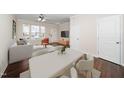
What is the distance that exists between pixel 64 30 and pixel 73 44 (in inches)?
11.3

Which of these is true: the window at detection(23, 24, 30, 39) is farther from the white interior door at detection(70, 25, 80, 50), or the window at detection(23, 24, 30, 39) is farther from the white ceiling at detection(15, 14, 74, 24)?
the white interior door at detection(70, 25, 80, 50)

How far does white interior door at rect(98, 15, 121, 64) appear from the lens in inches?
73.7

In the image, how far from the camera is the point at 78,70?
1.59m

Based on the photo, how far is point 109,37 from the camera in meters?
1.96

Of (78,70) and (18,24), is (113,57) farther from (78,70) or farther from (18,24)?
(18,24)

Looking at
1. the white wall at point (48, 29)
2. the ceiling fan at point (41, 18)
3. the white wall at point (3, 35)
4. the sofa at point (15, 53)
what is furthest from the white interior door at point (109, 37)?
the sofa at point (15, 53)

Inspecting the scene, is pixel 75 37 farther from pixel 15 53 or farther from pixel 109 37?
pixel 15 53

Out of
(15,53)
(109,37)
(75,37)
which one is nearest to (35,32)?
(75,37)

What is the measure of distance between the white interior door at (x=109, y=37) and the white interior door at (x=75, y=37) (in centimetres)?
35

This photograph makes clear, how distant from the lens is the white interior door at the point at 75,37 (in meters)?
1.95

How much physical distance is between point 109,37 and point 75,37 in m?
0.55
